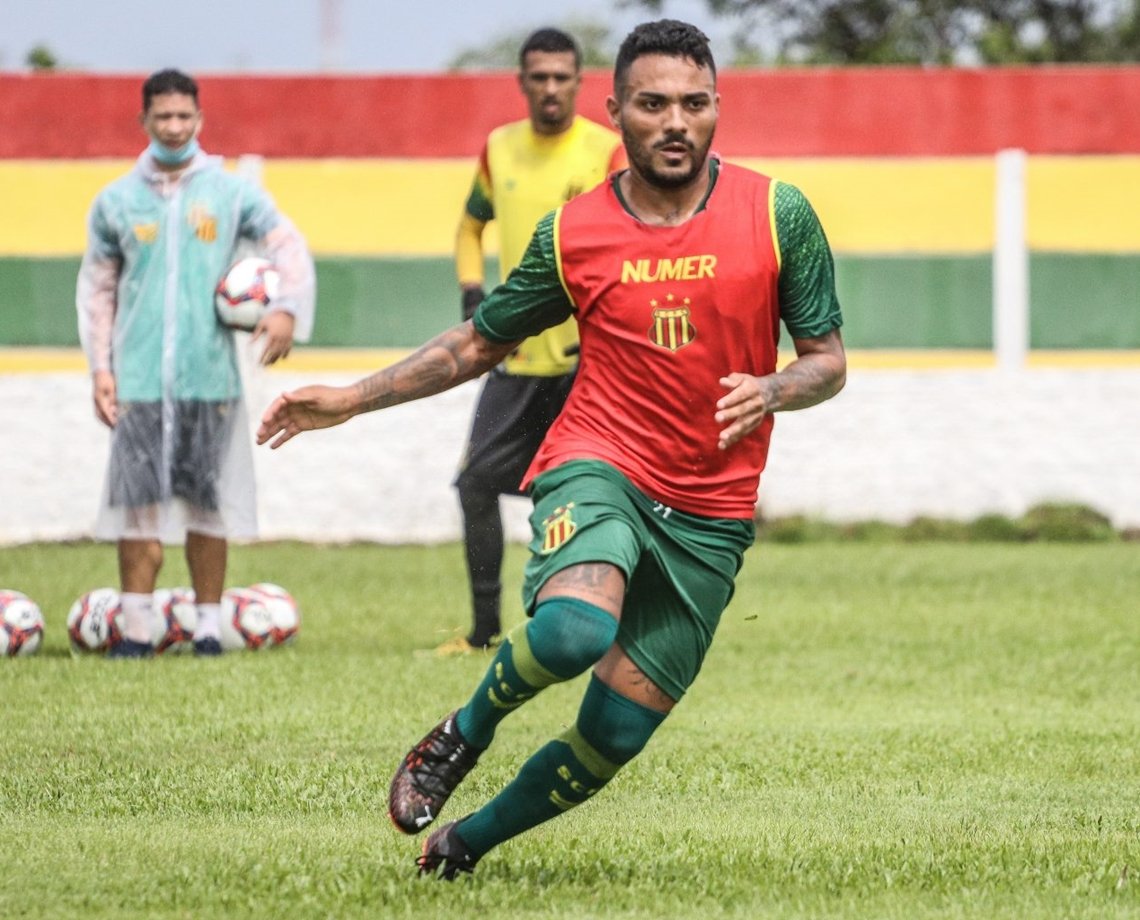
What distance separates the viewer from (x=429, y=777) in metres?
5.24

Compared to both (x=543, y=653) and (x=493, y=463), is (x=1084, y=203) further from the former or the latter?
(x=543, y=653)

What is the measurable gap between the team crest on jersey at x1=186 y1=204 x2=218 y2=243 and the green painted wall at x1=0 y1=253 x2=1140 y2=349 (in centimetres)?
701

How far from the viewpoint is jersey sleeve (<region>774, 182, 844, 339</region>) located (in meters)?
5.46

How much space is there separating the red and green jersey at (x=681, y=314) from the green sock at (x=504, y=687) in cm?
53

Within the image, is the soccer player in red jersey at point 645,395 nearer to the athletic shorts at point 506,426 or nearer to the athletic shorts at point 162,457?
the athletic shorts at point 506,426

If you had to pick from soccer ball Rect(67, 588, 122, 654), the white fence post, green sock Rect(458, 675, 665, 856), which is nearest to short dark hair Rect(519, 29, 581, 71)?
soccer ball Rect(67, 588, 122, 654)

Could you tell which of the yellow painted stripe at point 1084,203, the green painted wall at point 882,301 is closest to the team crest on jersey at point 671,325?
the green painted wall at point 882,301

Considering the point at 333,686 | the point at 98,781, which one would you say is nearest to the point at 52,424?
the point at 333,686

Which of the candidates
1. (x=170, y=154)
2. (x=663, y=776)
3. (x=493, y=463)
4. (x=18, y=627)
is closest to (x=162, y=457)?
(x=18, y=627)

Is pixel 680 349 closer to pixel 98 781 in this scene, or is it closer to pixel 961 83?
pixel 98 781

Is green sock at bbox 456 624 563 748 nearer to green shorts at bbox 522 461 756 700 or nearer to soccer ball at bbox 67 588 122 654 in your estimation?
green shorts at bbox 522 461 756 700

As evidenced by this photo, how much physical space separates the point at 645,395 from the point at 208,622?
5.45 meters

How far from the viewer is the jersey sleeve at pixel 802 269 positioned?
546cm

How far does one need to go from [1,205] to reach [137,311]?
25.4 ft
